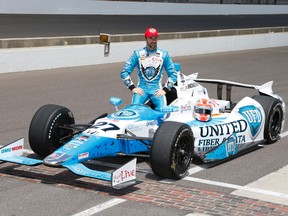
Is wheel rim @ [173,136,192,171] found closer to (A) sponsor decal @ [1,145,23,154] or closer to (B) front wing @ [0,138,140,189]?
(B) front wing @ [0,138,140,189]

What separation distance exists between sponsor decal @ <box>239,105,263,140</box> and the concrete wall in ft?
72.2

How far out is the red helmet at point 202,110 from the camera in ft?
27.7

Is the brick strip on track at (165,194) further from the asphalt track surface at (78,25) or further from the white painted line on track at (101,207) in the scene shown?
the asphalt track surface at (78,25)

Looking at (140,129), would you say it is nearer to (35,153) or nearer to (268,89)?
(35,153)

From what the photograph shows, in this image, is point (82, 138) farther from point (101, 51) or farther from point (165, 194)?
point (101, 51)

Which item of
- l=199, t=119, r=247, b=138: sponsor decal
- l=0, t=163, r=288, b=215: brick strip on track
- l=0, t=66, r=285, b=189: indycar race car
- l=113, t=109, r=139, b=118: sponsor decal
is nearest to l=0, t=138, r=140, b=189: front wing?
l=0, t=66, r=285, b=189: indycar race car

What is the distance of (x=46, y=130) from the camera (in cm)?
801

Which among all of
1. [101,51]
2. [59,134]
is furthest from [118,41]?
[59,134]

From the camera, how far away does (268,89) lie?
10.1 metres

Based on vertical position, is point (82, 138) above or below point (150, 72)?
below

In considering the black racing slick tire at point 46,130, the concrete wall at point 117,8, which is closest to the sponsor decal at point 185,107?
the black racing slick tire at point 46,130

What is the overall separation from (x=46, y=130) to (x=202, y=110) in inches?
81.7

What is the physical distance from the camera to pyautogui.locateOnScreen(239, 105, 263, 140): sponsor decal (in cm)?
913

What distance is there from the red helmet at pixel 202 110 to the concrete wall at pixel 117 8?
22.4m
